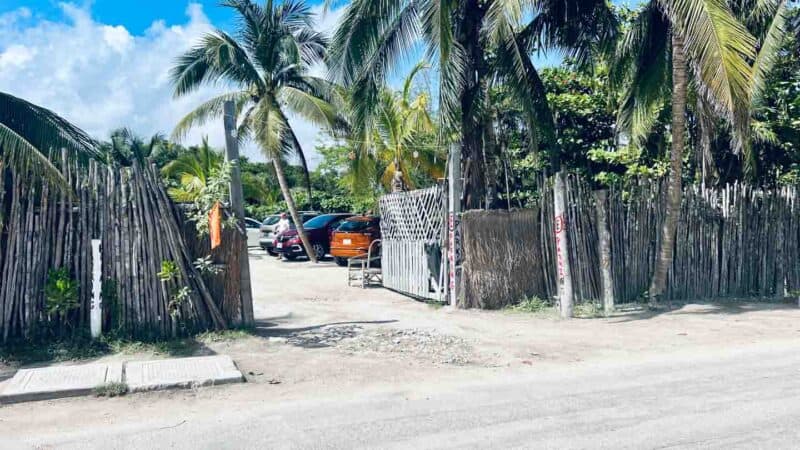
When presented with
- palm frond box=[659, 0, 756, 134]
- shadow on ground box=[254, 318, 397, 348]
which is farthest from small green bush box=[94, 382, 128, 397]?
palm frond box=[659, 0, 756, 134]

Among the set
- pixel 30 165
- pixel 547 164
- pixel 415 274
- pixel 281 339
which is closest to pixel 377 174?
pixel 547 164

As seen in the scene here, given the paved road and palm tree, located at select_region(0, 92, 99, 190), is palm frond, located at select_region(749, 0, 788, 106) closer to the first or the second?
the paved road

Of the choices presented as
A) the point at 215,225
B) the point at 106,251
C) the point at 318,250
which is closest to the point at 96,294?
the point at 106,251

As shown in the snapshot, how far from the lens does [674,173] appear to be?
→ 11.8 meters

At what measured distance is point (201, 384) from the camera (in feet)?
23.0

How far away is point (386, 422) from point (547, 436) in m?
1.35

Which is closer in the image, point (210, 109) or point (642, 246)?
point (642, 246)

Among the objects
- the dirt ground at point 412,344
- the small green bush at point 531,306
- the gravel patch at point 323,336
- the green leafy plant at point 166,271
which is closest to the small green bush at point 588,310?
the dirt ground at point 412,344

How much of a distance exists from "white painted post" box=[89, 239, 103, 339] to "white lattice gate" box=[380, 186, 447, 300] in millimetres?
6039

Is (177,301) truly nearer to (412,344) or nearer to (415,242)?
(412,344)

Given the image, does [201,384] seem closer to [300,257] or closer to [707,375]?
[707,375]

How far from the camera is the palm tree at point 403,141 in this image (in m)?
21.5

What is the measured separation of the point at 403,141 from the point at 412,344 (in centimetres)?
1329

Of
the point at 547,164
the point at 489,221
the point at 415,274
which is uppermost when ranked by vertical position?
the point at 547,164
